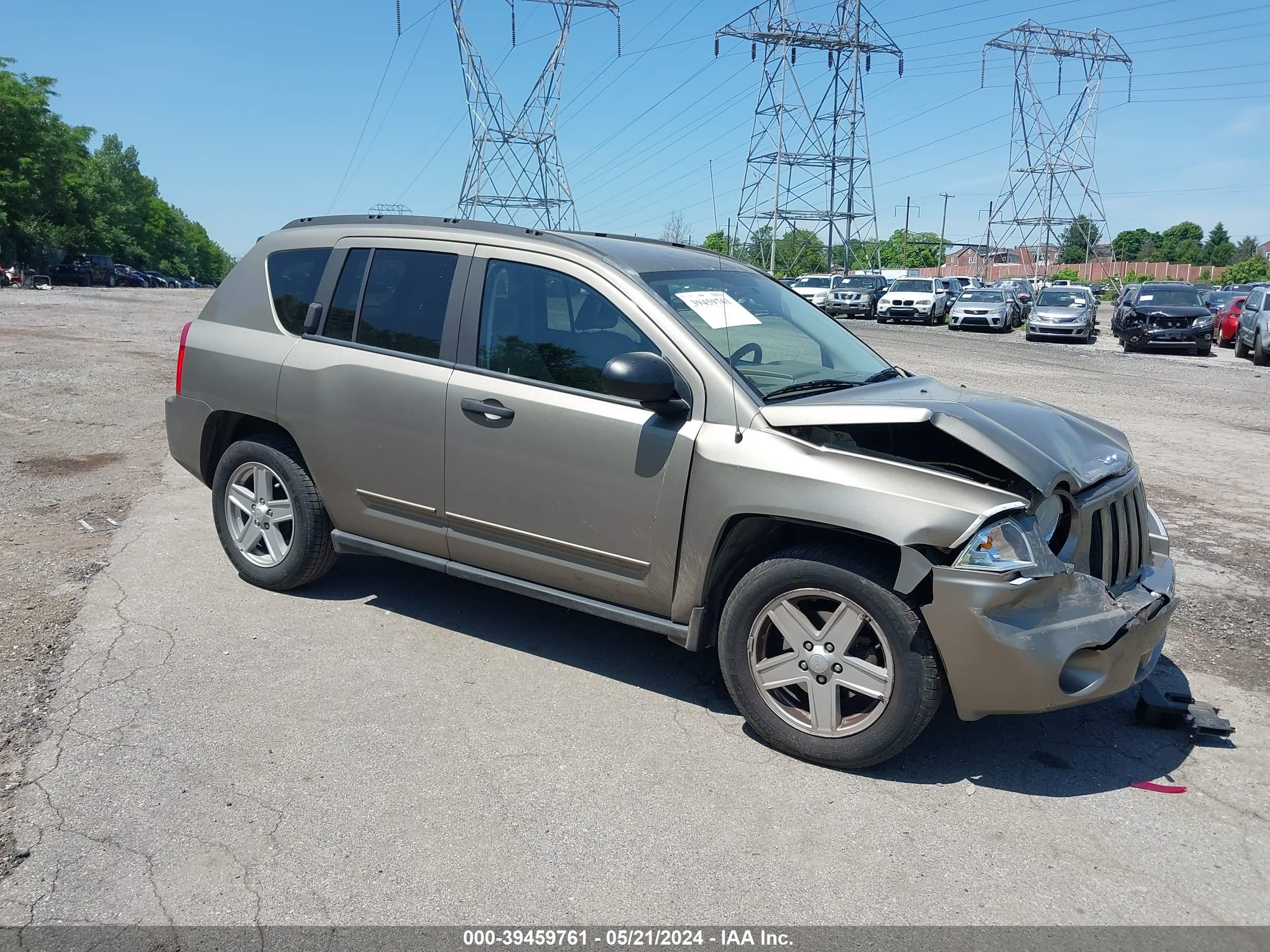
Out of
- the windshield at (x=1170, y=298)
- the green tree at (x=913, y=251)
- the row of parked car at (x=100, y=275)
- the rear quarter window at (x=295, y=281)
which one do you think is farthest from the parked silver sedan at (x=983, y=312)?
the green tree at (x=913, y=251)

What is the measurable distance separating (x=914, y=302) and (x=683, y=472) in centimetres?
3588

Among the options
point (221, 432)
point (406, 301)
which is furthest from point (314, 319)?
point (221, 432)

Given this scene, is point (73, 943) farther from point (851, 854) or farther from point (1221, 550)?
point (1221, 550)

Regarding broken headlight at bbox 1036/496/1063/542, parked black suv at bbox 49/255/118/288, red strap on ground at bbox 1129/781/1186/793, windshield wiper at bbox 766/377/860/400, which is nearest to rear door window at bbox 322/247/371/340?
windshield wiper at bbox 766/377/860/400

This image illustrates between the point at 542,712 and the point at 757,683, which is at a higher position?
the point at 757,683

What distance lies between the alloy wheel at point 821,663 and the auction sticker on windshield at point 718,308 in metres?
1.30

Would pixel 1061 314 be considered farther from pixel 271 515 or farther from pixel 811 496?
pixel 811 496

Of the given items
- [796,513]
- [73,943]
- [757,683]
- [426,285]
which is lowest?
[73,943]

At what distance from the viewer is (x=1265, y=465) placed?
9781mm

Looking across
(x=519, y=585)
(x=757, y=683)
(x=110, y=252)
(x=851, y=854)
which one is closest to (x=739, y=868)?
(x=851, y=854)

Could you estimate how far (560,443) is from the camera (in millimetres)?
4328

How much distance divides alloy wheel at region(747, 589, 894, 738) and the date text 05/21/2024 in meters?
1.04

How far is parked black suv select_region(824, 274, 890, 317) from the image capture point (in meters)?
42.0

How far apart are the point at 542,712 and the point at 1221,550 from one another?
16.1ft
